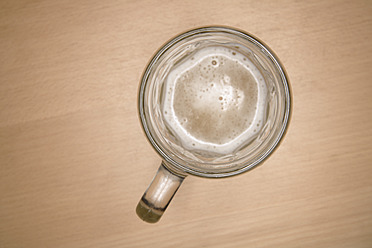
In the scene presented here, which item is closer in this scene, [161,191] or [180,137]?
[161,191]

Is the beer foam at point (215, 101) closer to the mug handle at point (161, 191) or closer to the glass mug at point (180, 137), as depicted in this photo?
the glass mug at point (180, 137)

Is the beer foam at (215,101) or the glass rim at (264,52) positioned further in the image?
the beer foam at (215,101)

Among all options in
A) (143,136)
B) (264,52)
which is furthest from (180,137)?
(264,52)

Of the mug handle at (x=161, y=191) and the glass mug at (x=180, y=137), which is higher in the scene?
the glass mug at (x=180, y=137)

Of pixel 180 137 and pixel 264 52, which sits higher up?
pixel 264 52

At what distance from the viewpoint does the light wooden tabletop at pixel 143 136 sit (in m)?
0.52

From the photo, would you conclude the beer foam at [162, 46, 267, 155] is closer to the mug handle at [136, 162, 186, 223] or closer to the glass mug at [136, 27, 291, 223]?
the glass mug at [136, 27, 291, 223]

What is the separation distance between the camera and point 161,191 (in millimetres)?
441

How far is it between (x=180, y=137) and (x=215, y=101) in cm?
10

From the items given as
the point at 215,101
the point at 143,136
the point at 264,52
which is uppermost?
the point at 264,52

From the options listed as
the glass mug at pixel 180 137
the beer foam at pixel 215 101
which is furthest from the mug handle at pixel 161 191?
the beer foam at pixel 215 101

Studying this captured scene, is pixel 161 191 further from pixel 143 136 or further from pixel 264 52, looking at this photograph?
pixel 264 52

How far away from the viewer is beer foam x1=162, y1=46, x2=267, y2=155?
53 centimetres

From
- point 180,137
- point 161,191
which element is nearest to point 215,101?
point 180,137
